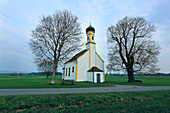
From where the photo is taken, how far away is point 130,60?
25.1 metres

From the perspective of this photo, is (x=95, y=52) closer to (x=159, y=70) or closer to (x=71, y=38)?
(x=71, y=38)

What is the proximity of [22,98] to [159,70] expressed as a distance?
25.2 meters

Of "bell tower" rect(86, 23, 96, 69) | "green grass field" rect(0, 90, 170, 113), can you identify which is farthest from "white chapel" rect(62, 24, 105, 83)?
"green grass field" rect(0, 90, 170, 113)

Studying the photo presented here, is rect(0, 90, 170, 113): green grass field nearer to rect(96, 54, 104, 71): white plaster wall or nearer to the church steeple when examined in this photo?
rect(96, 54, 104, 71): white plaster wall

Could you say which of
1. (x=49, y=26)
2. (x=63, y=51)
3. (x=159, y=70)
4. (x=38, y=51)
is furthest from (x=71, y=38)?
(x=159, y=70)

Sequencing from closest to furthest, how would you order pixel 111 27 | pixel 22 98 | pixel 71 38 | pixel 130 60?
pixel 22 98 → pixel 71 38 → pixel 130 60 → pixel 111 27

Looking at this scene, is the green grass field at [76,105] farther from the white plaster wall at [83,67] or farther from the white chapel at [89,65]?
the white plaster wall at [83,67]

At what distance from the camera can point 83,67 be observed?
88.9 ft

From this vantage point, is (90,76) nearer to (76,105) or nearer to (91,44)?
(91,44)

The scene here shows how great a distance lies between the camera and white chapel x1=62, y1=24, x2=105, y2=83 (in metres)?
25.4

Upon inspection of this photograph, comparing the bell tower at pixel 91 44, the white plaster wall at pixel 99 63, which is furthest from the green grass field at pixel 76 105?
the white plaster wall at pixel 99 63

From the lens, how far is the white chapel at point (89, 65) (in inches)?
1001

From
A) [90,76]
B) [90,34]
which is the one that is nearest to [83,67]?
[90,76]

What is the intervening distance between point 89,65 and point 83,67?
1838 mm
